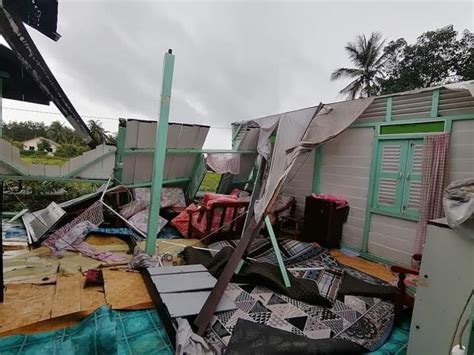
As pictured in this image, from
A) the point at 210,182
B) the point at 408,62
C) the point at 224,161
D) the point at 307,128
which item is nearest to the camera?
the point at 307,128

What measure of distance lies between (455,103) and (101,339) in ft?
14.8

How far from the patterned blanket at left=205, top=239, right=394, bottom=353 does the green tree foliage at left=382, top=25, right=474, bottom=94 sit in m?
12.9

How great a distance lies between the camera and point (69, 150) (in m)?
4.60

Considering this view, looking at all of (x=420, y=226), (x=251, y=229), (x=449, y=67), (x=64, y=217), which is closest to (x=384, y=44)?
(x=449, y=67)

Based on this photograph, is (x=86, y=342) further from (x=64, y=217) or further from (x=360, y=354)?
(x=64, y=217)

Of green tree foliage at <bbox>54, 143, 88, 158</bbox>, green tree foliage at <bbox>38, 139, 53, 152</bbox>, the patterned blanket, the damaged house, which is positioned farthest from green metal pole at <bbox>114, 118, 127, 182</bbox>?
the patterned blanket

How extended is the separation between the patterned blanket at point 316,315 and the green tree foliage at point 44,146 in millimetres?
4437

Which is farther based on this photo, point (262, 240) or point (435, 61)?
point (435, 61)

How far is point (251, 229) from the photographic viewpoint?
2.98 m

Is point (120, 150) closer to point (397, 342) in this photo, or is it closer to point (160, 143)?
point (160, 143)

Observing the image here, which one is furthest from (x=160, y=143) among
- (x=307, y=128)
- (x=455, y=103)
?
(x=455, y=103)

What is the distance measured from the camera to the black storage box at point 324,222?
429 centimetres

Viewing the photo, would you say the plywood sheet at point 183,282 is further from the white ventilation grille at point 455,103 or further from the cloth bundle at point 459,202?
the white ventilation grille at point 455,103

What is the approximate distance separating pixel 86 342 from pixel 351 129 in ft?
14.7
